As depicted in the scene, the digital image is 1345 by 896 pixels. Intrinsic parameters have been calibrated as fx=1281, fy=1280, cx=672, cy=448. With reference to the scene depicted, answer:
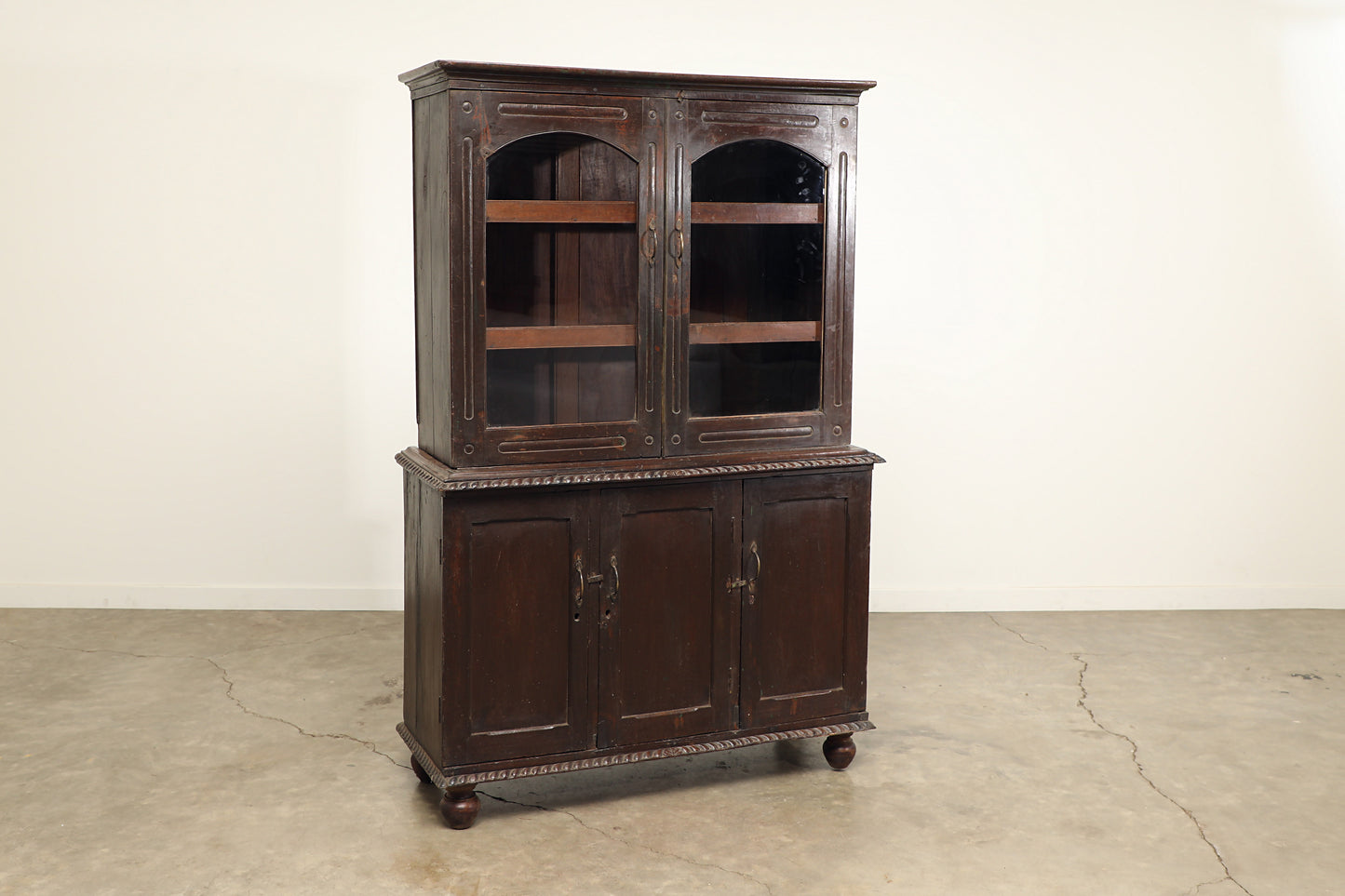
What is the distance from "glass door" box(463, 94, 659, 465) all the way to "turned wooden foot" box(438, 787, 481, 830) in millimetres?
856

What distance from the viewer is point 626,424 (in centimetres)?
337

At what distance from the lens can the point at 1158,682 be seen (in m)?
4.50

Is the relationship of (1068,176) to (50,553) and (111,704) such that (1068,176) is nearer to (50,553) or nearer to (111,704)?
(111,704)

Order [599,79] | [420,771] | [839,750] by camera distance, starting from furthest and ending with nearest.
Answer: [839,750] < [420,771] < [599,79]

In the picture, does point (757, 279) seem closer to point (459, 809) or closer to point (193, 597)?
point (459, 809)

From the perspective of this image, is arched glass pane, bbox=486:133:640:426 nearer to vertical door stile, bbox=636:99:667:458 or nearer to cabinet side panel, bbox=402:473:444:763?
vertical door stile, bbox=636:99:667:458

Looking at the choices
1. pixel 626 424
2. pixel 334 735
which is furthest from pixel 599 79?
pixel 334 735

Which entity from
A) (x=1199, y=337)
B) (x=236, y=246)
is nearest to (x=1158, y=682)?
(x=1199, y=337)

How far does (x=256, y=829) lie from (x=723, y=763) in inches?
51.1

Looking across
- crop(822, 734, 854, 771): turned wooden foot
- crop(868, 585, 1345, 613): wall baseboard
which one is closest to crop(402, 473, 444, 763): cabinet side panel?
crop(822, 734, 854, 771): turned wooden foot

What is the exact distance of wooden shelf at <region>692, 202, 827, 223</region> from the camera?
3396 millimetres

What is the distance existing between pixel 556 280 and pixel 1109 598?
3.23m

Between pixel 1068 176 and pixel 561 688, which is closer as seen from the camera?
pixel 561 688

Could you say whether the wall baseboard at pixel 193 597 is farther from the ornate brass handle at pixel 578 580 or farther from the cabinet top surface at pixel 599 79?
the cabinet top surface at pixel 599 79
